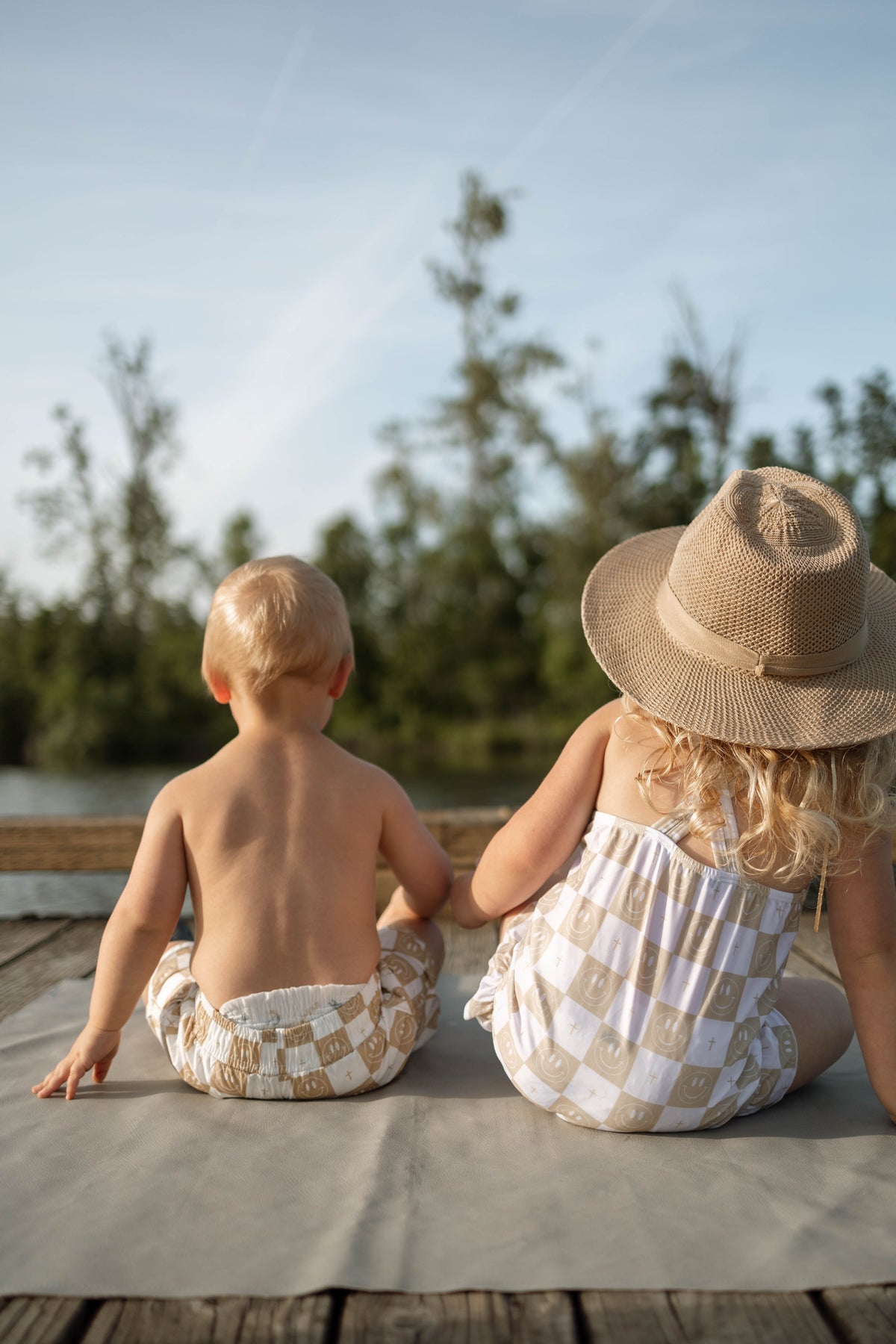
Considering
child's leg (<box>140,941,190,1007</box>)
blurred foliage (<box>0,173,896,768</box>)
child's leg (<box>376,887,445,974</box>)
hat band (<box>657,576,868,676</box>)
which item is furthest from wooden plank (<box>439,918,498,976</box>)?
blurred foliage (<box>0,173,896,768</box>)

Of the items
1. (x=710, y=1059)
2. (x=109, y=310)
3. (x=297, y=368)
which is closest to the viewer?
(x=710, y=1059)

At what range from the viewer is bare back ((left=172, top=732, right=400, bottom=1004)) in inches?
64.6

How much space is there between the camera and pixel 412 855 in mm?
1822

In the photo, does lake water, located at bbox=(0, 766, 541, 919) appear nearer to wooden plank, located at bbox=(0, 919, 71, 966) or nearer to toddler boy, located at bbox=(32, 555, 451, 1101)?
wooden plank, located at bbox=(0, 919, 71, 966)

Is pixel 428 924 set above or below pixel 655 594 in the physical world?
below

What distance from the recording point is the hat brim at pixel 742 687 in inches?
55.7

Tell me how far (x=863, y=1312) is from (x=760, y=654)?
0.83 m

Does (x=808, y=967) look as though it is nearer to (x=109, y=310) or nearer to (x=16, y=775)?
(x=16, y=775)

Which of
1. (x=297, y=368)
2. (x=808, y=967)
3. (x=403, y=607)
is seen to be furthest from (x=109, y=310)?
(x=808, y=967)

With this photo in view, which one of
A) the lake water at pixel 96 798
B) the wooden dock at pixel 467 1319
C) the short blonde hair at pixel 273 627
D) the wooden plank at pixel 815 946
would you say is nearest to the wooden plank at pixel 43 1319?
the wooden dock at pixel 467 1319

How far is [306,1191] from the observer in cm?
130

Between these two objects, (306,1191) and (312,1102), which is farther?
(312,1102)

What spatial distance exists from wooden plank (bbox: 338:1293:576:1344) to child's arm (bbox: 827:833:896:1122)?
2.32 ft

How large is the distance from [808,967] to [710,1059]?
1.26 m
